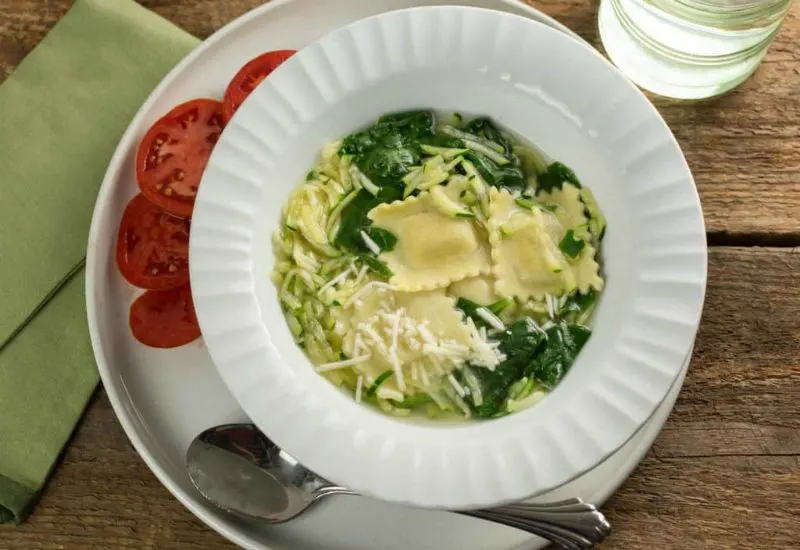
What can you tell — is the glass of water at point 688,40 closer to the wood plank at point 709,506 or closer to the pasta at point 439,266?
the pasta at point 439,266

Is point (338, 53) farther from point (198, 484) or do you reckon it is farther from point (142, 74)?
point (198, 484)

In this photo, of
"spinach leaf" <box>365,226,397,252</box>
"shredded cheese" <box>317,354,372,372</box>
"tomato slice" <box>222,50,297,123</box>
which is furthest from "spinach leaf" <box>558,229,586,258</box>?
"tomato slice" <box>222,50,297,123</box>

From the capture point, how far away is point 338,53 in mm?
2174

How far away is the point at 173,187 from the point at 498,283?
1.00 m

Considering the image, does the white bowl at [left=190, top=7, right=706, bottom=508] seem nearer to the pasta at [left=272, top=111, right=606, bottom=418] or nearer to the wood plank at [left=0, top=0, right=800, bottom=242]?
the pasta at [left=272, top=111, right=606, bottom=418]

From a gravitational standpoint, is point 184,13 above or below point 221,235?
above

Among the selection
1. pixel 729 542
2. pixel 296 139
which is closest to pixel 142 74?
pixel 296 139

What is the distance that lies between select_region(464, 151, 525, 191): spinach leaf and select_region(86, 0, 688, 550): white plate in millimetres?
479

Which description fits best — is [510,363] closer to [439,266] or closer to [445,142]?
[439,266]

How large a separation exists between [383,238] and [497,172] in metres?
0.38

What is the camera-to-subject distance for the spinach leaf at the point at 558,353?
6.95 ft

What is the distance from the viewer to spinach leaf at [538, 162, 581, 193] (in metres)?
2.25

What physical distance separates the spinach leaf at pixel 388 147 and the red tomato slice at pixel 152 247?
1.91ft

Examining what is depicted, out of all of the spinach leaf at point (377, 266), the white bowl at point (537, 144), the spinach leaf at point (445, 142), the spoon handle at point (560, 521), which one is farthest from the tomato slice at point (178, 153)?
the spoon handle at point (560, 521)
